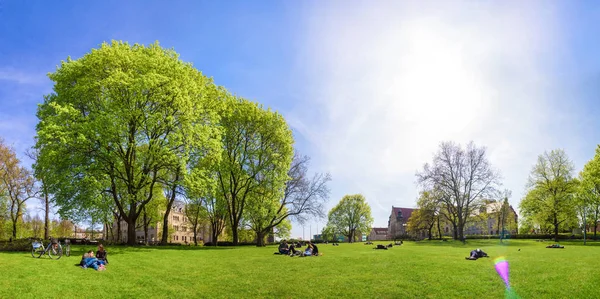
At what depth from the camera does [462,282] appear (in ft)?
53.9

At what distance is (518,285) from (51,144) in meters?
33.5

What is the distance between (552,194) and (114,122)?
70.4 metres

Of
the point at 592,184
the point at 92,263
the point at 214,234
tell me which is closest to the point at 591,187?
the point at 592,184

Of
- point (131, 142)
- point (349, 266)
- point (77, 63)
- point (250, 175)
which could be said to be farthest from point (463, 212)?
point (77, 63)

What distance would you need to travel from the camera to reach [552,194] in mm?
64375

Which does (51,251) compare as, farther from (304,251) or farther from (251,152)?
(251,152)

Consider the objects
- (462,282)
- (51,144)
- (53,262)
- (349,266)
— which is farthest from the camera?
(51,144)

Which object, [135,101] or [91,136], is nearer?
[91,136]

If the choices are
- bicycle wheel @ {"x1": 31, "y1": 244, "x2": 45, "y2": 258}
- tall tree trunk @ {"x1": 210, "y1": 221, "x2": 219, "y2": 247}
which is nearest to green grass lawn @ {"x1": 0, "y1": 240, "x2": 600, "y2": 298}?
bicycle wheel @ {"x1": 31, "y1": 244, "x2": 45, "y2": 258}

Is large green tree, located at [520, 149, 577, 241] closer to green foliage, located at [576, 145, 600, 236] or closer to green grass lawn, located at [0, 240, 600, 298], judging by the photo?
green foliage, located at [576, 145, 600, 236]

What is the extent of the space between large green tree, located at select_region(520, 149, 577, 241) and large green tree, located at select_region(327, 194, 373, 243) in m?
55.5

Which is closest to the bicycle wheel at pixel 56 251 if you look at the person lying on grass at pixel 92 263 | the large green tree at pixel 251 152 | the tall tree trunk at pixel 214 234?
the person lying on grass at pixel 92 263

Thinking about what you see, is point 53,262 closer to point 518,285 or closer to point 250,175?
point 518,285

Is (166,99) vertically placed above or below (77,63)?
below
